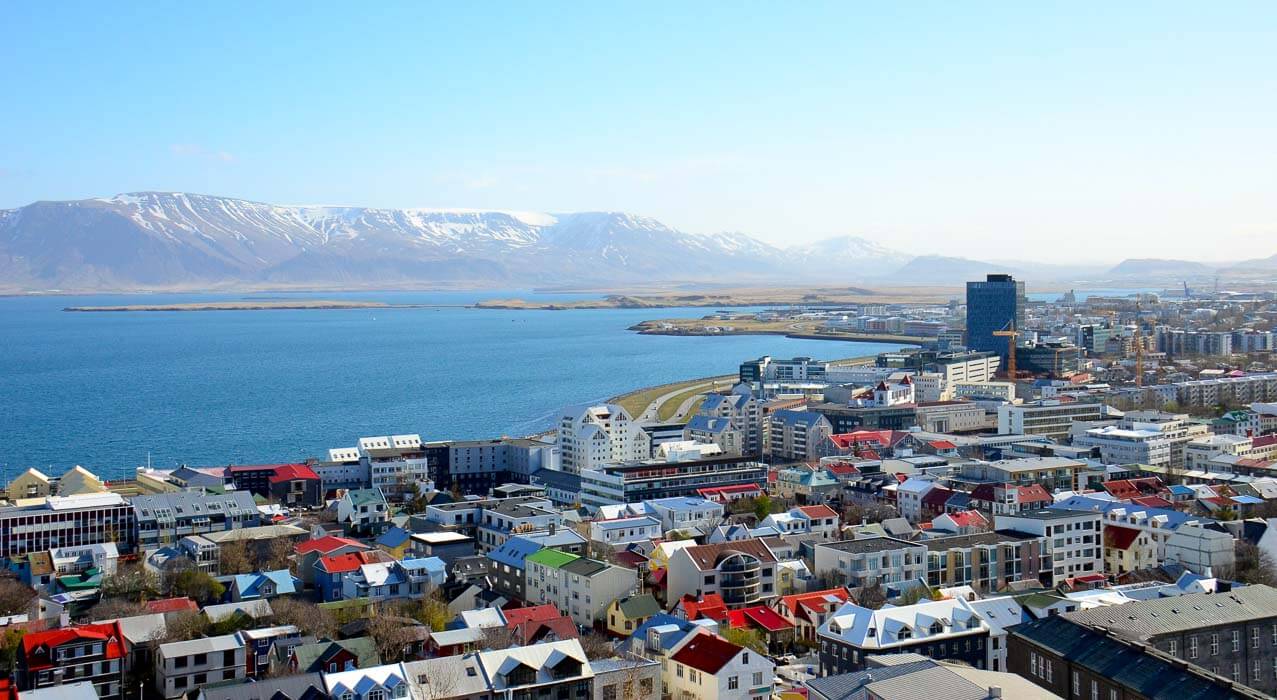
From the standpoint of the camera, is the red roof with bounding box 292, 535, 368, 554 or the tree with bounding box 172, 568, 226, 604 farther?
the red roof with bounding box 292, 535, 368, 554

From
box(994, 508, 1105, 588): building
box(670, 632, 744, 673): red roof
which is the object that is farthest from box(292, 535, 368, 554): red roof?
box(994, 508, 1105, 588): building

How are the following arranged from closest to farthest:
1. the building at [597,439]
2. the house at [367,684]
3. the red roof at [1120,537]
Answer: the house at [367,684] < the red roof at [1120,537] < the building at [597,439]

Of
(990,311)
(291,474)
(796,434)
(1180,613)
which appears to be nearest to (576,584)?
(1180,613)

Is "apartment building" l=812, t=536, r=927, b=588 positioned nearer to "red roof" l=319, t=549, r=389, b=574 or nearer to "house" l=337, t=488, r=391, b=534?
"red roof" l=319, t=549, r=389, b=574

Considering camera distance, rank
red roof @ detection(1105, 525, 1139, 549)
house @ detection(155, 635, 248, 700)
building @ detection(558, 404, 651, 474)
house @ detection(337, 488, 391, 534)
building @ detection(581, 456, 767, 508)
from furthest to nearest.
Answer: building @ detection(558, 404, 651, 474) → building @ detection(581, 456, 767, 508) → house @ detection(337, 488, 391, 534) → red roof @ detection(1105, 525, 1139, 549) → house @ detection(155, 635, 248, 700)

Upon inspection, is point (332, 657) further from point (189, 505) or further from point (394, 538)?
point (189, 505)

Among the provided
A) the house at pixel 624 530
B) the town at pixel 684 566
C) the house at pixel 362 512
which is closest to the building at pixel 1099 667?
the town at pixel 684 566

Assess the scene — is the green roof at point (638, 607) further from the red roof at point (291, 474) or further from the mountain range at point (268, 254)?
the mountain range at point (268, 254)
